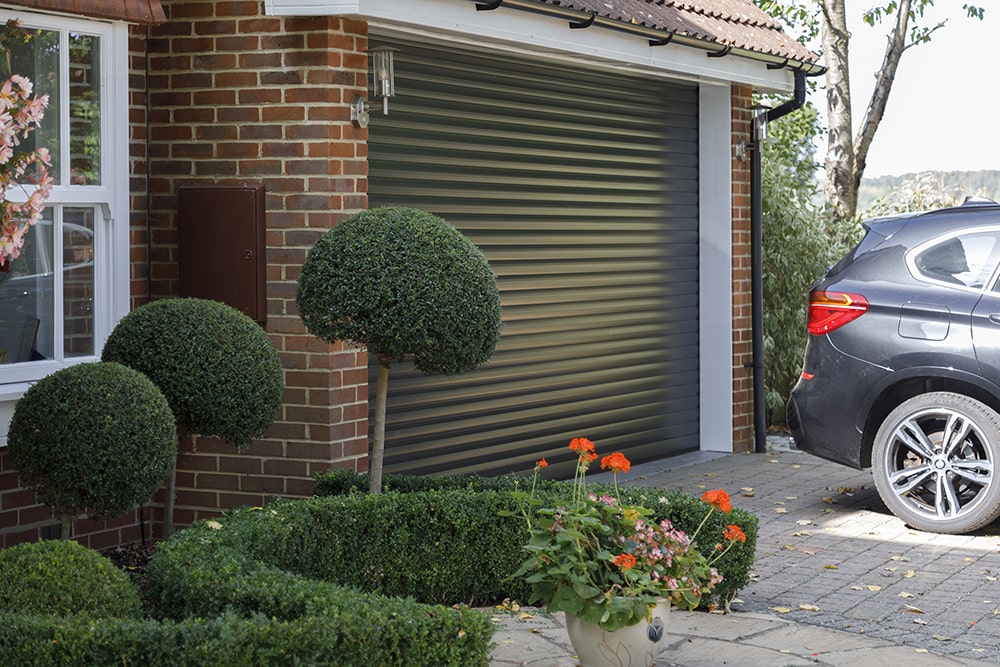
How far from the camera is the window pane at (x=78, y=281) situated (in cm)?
695

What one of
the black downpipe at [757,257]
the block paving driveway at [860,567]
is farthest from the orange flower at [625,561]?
the black downpipe at [757,257]

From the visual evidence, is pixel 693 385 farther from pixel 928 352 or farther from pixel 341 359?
pixel 341 359

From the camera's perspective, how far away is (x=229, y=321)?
6496 mm

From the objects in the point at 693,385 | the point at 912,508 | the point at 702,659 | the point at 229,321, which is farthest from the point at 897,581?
the point at 693,385

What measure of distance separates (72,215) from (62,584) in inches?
104

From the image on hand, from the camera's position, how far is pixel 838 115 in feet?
54.9

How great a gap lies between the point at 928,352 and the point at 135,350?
4479 mm

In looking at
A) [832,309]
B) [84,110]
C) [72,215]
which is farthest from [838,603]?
[84,110]

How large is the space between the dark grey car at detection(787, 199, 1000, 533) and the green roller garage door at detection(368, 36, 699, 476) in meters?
1.96

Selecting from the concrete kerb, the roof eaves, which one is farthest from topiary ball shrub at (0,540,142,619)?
the roof eaves

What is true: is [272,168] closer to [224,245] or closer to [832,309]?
[224,245]

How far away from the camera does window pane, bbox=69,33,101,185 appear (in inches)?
272

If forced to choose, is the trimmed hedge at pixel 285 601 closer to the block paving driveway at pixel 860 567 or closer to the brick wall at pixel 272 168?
the brick wall at pixel 272 168

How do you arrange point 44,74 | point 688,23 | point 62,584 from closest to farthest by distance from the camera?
point 62,584 → point 44,74 → point 688,23
